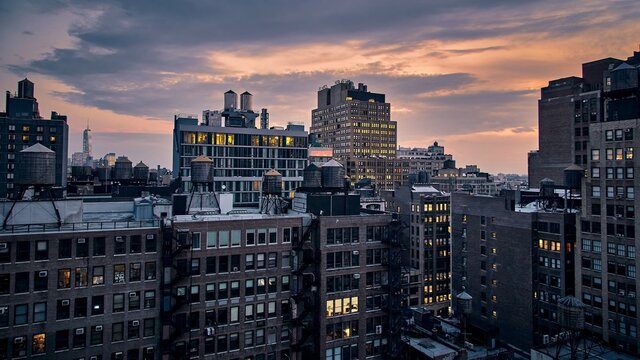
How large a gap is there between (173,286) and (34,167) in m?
20.1

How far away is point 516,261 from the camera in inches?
3093

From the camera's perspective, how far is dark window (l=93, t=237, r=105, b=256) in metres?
42.3

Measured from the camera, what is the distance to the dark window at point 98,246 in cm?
4234

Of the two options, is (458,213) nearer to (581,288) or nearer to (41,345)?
(581,288)

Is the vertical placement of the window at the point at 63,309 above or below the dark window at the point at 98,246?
below

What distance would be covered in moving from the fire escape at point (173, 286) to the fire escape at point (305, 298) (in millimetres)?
13069

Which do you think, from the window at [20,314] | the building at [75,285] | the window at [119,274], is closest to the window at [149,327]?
the building at [75,285]

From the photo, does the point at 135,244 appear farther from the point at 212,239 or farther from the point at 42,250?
the point at 42,250

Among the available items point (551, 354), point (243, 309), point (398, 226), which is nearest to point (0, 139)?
point (243, 309)

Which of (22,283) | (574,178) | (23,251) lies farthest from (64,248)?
(574,178)

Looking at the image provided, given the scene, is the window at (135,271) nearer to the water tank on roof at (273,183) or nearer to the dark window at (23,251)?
the dark window at (23,251)

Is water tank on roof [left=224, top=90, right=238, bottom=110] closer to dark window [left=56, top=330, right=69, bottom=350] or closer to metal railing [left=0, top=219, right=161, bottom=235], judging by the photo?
metal railing [left=0, top=219, right=161, bottom=235]

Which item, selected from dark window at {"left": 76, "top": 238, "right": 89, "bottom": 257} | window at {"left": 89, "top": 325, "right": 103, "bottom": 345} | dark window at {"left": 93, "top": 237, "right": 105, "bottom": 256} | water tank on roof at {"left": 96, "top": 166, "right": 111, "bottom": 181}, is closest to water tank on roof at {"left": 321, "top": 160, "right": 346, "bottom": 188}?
dark window at {"left": 93, "top": 237, "right": 105, "bottom": 256}

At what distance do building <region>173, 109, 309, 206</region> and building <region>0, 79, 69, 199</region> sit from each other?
222 feet
